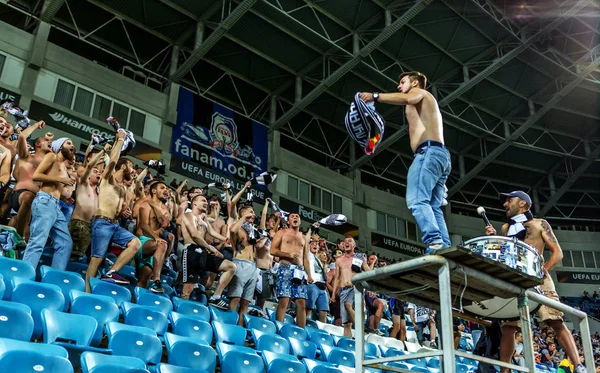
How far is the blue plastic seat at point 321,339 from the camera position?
22.6 feet

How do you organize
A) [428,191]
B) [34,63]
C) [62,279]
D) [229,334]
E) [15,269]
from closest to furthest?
[428,191], [15,269], [62,279], [229,334], [34,63]

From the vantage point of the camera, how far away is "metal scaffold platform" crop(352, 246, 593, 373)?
9.48 ft

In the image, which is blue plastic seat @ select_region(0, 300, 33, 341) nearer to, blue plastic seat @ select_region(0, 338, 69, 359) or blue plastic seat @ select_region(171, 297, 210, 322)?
blue plastic seat @ select_region(0, 338, 69, 359)

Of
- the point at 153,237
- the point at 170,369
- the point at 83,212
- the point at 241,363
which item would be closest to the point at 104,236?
the point at 83,212

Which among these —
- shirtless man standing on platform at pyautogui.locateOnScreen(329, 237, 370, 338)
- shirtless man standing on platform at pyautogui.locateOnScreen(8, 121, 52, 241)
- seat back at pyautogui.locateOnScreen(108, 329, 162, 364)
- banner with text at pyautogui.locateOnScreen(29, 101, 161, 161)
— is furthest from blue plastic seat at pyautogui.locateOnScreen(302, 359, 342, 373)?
banner with text at pyautogui.locateOnScreen(29, 101, 161, 161)

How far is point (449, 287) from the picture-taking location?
2.91m

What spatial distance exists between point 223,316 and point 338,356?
1422mm

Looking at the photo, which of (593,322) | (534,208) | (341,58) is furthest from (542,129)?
(341,58)

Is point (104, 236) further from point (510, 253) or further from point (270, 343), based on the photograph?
point (510, 253)

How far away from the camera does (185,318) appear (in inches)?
214

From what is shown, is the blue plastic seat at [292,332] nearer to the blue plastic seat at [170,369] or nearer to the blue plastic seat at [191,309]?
the blue plastic seat at [191,309]

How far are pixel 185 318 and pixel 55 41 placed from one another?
559 inches

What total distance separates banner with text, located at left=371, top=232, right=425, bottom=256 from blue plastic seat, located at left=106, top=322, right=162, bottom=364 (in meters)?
17.3

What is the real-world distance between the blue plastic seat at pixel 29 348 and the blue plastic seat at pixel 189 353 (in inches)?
47.4
